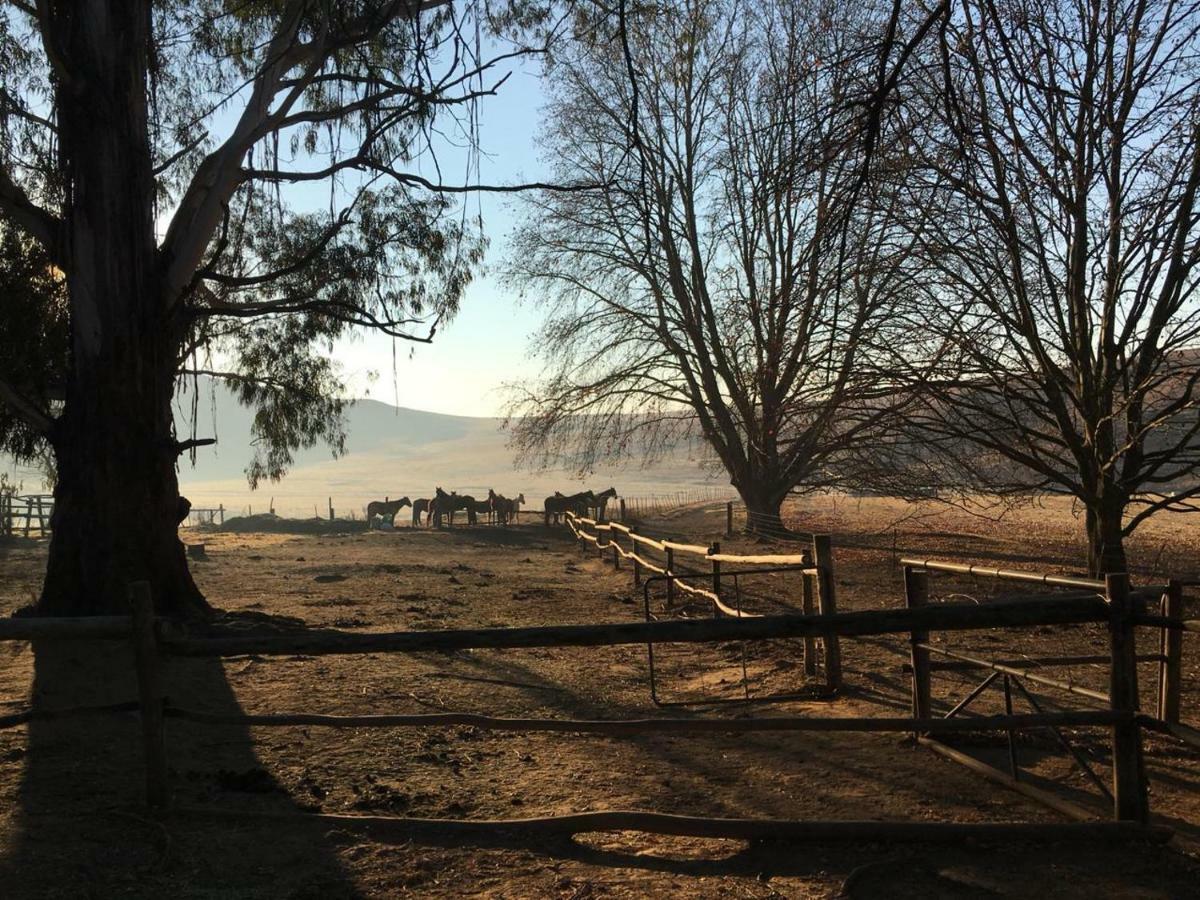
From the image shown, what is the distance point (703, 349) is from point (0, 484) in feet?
81.5

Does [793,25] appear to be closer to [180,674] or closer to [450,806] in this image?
[180,674]

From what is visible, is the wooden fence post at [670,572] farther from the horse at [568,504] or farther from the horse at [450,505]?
the horse at [450,505]

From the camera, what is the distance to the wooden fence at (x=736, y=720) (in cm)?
364

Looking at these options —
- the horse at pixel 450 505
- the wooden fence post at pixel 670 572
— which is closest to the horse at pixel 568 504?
the horse at pixel 450 505

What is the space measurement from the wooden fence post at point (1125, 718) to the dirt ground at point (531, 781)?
188mm

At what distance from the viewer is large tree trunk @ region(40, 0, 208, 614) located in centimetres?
841

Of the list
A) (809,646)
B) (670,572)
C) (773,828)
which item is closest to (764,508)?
(670,572)

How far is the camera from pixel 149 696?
13.6 ft

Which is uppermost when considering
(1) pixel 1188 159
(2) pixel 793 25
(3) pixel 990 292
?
(2) pixel 793 25

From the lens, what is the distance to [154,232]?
925 centimetres

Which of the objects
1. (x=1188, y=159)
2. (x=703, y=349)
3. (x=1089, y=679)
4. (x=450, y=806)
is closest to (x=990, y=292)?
(x=1188, y=159)

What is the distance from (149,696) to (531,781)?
6.15 ft

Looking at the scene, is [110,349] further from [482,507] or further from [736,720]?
[482,507]

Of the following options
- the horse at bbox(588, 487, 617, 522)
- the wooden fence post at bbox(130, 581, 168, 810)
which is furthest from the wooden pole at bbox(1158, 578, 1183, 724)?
the horse at bbox(588, 487, 617, 522)
